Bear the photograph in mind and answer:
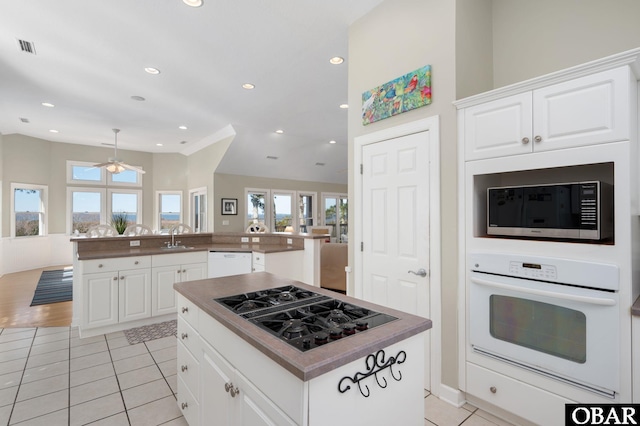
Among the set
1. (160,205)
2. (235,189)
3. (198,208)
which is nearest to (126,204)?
(160,205)

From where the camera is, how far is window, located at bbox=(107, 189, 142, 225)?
8789 mm

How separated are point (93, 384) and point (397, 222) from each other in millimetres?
2819

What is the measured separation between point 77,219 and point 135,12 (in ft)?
25.2

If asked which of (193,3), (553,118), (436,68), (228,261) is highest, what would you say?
(193,3)

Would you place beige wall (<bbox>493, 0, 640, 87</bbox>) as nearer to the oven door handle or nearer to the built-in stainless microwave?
the built-in stainless microwave

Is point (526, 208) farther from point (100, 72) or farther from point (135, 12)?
point (100, 72)

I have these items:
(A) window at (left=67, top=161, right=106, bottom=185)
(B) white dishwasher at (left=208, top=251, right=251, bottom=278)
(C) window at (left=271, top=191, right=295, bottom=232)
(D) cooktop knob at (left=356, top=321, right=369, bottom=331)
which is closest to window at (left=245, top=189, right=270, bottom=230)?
(C) window at (left=271, top=191, right=295, bottom=232)

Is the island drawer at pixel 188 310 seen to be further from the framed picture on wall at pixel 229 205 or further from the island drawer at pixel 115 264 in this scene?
the framed picture on wall at pixel 229 205

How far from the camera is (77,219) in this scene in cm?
838

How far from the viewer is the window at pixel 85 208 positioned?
828cm

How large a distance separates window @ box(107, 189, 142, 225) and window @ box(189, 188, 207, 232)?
1699 mm

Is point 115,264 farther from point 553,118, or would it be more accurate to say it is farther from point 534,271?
point 553,118

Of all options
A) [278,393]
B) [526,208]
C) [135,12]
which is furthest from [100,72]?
[526,208]

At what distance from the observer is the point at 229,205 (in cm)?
785
